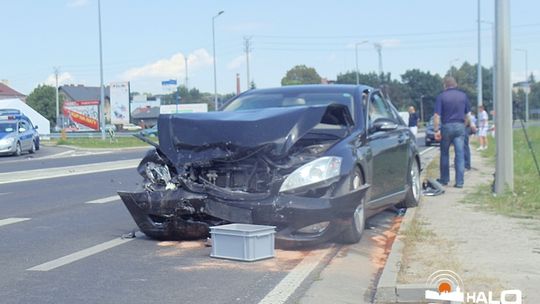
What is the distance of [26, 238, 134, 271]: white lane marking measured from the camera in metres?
7.02

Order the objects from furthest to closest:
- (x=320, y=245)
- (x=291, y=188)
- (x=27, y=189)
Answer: (x=27, y=189) → (x=320, y=245) → (x=291, y=188)

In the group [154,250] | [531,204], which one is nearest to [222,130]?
[154,250]

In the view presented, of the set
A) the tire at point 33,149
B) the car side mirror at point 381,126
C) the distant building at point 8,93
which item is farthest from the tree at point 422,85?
the car side mirror at point 381,126

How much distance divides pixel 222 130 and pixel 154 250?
140cm

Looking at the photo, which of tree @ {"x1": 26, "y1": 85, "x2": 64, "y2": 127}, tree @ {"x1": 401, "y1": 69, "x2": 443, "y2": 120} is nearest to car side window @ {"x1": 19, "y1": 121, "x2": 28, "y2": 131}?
tree @ {"x1": 401, "y1": 69, "x2": 443, "y2": 120}

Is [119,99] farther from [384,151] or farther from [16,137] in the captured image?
[384,151]

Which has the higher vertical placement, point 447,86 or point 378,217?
point 447,86

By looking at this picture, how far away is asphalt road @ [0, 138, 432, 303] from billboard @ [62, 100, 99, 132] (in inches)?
2061

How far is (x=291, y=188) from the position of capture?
7.37 m

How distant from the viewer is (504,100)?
1118 cm

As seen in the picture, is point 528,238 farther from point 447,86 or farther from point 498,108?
point 447,86

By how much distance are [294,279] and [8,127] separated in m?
29.4

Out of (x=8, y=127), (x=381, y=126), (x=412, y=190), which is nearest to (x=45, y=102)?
(x=8, y=127)

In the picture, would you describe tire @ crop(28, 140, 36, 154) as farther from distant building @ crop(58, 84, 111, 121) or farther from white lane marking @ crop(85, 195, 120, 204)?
distant building @ crop(58, 84, 111, 121)
